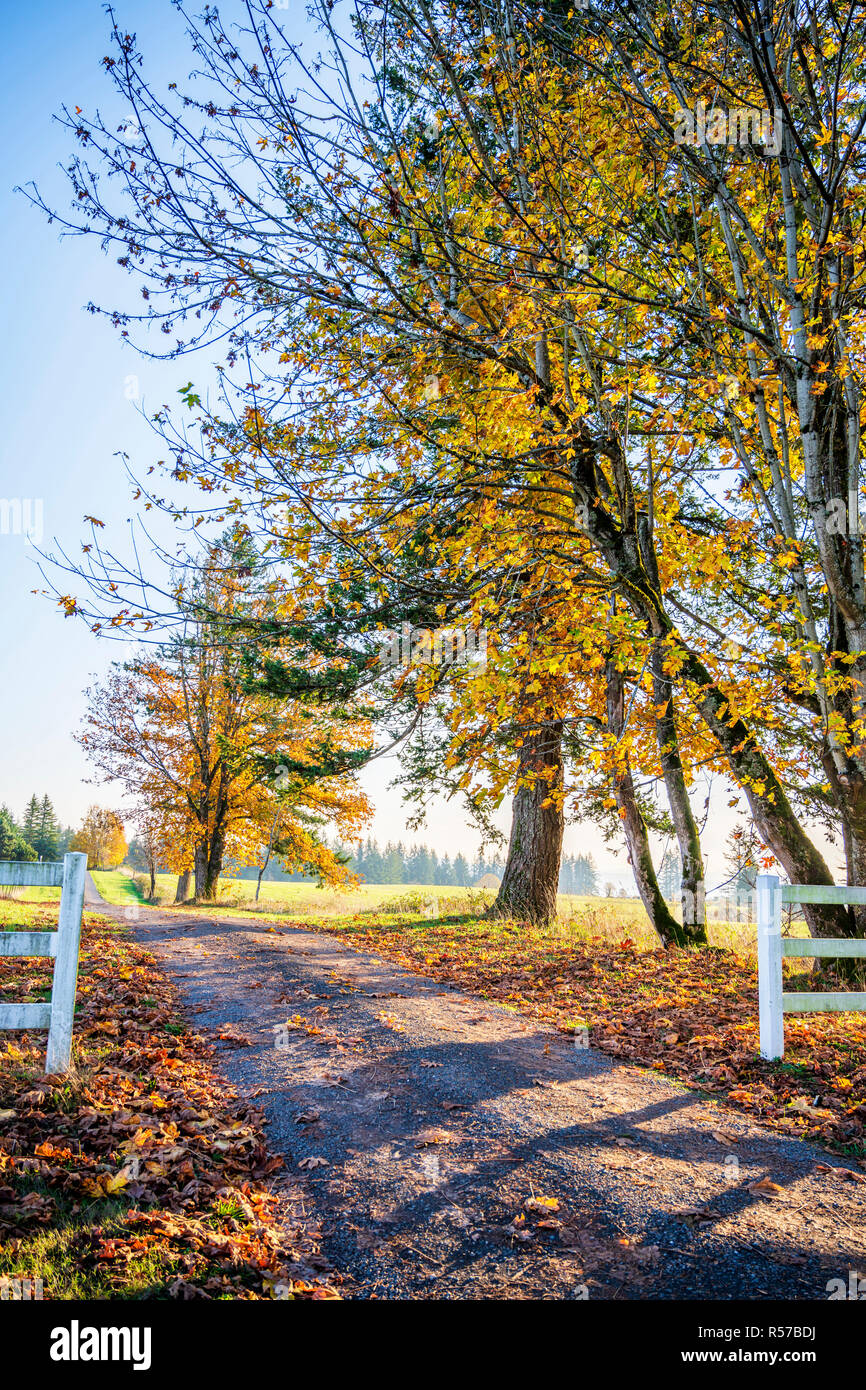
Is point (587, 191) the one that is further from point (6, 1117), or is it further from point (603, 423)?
point (6, 1117)

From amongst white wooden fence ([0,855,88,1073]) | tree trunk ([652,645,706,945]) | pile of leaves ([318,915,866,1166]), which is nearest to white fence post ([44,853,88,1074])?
white wooden fence ([0,855,88,1073])

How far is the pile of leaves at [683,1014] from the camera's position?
5.21 metres

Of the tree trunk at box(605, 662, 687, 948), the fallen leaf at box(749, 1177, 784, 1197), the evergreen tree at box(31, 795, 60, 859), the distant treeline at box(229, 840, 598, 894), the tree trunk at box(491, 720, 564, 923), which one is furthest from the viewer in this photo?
the distant treeline at box(229, 840, 598, 894)

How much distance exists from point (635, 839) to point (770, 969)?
19.5ft

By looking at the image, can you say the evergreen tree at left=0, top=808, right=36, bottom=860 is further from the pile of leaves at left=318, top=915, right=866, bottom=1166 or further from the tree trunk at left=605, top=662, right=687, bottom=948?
→ the tree trunk at left=605, top=662, right=687, bottom=948

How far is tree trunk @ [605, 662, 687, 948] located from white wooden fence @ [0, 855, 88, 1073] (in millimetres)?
8261

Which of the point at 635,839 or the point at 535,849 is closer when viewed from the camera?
the point at 635,839

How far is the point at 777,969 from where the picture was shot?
6.02 meters

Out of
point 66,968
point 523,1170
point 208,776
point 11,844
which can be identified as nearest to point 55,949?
point 66,968

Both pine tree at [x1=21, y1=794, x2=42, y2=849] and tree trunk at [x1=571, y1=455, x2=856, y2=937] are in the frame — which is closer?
tree trunk at [x1=571, y1=455, x2=856, y2=937]

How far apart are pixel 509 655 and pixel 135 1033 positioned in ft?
21.2

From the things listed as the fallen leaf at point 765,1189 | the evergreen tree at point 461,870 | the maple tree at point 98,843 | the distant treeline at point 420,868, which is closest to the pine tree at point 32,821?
the maple tree at point 98,843

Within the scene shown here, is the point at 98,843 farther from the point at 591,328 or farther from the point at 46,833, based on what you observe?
the point at 591,328

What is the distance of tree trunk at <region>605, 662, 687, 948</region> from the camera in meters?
11.5
